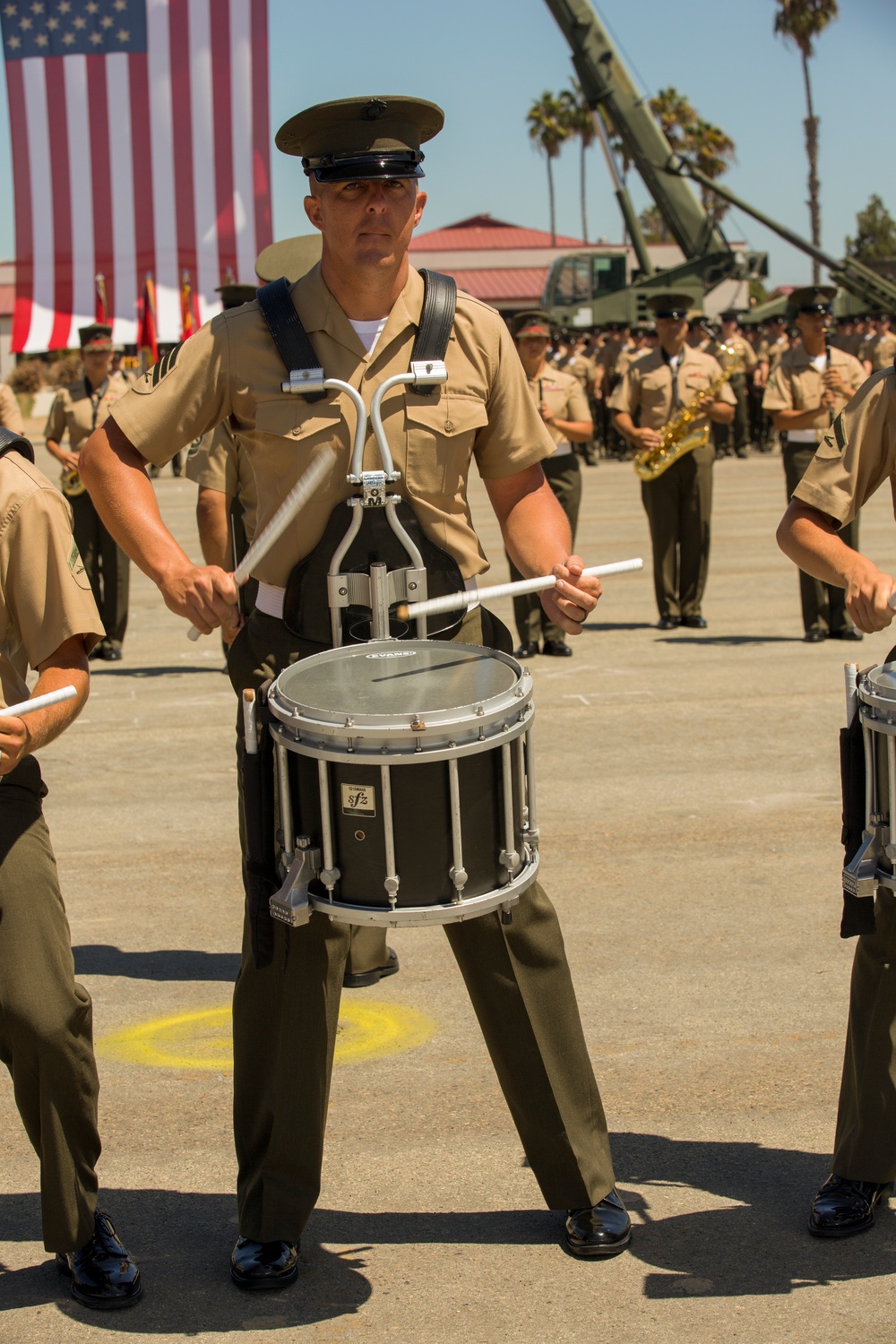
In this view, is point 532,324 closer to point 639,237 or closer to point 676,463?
point 676,463

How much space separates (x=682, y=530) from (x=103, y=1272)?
29.9ft

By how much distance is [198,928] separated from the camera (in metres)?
5.79

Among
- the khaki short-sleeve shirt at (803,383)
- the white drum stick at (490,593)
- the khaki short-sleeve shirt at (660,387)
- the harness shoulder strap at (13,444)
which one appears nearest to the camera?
the white drum stick at (490,593)

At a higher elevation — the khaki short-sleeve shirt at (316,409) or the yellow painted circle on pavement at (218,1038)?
the khaki short-sleeve shirt at (316,409)

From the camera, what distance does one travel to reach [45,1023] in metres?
3.21

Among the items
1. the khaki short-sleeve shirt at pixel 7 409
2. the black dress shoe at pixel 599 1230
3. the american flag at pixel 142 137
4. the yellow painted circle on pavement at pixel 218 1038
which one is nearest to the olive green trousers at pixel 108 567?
the khaki short-sleeve shirt at pixel 7 409

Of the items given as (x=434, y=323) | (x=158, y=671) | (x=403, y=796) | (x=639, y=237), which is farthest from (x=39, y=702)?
(x=639, y=237)

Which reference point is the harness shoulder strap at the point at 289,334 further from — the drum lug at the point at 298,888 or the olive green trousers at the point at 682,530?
the olive green trousers at the point at 682,530

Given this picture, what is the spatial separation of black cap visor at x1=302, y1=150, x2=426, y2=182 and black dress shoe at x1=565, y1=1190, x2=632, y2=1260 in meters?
2.26

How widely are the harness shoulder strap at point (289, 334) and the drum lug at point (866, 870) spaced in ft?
4.82

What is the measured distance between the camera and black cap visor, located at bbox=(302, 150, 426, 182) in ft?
11.0

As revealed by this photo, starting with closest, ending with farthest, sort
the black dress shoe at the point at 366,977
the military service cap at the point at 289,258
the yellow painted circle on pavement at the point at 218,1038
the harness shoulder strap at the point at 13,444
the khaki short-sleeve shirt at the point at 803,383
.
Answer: the harness shoulder strap at the point at 13,444, the yellow painted circle on pavement at the point at 218,1038, the black dress shoe at the point at 366,977, the military service cap at the point at 289,258, the khaki short-sleeve shirt at the point at 803,383

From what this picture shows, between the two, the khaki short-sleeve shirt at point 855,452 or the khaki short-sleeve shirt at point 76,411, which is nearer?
the khaki short-sleeve shirt at point 855,452

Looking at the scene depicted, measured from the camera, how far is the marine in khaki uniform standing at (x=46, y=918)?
10.6 ft
